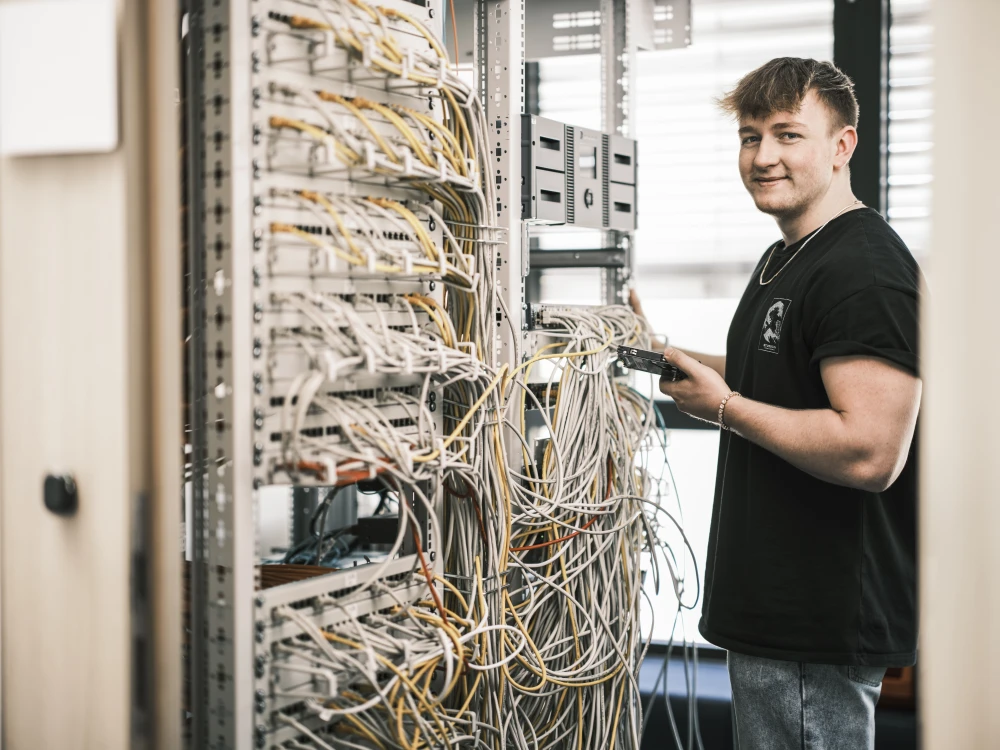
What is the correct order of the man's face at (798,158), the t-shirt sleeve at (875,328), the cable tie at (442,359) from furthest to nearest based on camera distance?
the man's face at (798,158)
the t-shirt sleeve at (875,328)
the cable tie at (442,359)

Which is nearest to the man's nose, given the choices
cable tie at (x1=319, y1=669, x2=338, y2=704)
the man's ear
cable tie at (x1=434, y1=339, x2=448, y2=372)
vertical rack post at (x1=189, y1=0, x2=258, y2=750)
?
the man's ear

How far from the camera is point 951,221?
0.79m

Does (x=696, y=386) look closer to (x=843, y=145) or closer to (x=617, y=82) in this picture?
(x=843, y=145)

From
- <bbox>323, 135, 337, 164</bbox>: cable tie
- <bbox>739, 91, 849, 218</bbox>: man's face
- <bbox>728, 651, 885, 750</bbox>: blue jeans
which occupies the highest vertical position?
<bbox>739, 91, 849, 218</bbox>: man's face

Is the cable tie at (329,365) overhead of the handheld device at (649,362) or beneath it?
overhead

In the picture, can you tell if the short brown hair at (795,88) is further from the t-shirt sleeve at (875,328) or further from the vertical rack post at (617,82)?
the vertical rack post at (617,82)

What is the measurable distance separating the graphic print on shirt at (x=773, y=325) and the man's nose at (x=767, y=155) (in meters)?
0.28

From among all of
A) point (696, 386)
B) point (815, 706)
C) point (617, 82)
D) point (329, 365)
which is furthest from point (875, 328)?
point (617, 82)

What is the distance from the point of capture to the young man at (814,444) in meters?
1.59

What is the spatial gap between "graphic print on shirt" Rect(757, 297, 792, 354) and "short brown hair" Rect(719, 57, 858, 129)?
398mm

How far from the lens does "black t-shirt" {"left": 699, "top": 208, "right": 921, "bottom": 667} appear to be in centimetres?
163

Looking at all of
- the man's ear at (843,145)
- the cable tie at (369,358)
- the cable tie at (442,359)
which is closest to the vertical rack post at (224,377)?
the cable tie at (369,358)

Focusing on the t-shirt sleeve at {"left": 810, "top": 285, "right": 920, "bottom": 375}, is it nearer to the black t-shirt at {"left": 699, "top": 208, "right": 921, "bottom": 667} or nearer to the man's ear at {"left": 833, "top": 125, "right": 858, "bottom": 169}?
the black t-shirt at {"left": 699, "top": 208, "right": 921, "bottom": 667}

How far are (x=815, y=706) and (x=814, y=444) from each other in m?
0.52
